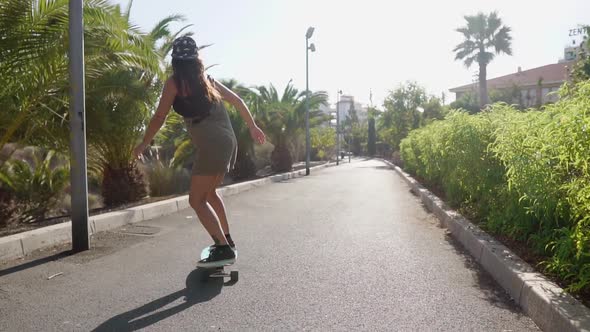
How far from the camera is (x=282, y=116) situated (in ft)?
82.5

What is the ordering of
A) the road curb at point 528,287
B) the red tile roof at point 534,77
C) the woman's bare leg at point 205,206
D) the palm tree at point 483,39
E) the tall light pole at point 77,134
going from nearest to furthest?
the road curb at point 528,287 → the woman's bare leg at point 205,206 → the tall light pole at point 77,134 → the palm tree at point 483,39 → the red tile roof at point 534,77

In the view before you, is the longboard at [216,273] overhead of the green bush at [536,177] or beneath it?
beneath

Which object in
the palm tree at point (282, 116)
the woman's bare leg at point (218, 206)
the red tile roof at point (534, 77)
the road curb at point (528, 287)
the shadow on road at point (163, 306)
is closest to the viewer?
the road curb at point (528, 287)

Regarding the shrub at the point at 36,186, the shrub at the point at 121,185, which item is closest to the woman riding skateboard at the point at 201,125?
the shrub at the point at 36,186

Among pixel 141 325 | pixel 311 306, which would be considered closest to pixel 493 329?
pixel 311 306

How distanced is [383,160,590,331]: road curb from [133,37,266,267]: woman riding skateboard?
7.08 feet

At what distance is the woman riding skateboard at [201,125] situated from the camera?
3881 millimetres

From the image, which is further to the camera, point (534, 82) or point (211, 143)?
point (534, 82)

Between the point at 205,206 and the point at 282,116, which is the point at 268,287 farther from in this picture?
the point at 282,116

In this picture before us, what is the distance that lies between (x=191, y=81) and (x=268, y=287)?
1.72 m

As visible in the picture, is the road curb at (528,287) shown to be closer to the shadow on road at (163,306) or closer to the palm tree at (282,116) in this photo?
the shadow on road at (163,306)

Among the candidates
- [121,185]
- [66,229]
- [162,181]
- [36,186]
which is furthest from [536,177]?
[162,181]

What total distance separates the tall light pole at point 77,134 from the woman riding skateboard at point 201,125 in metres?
1.52

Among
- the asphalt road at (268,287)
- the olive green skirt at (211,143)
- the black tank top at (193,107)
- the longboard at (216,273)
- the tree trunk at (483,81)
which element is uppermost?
the tree trunk at (483,81)
